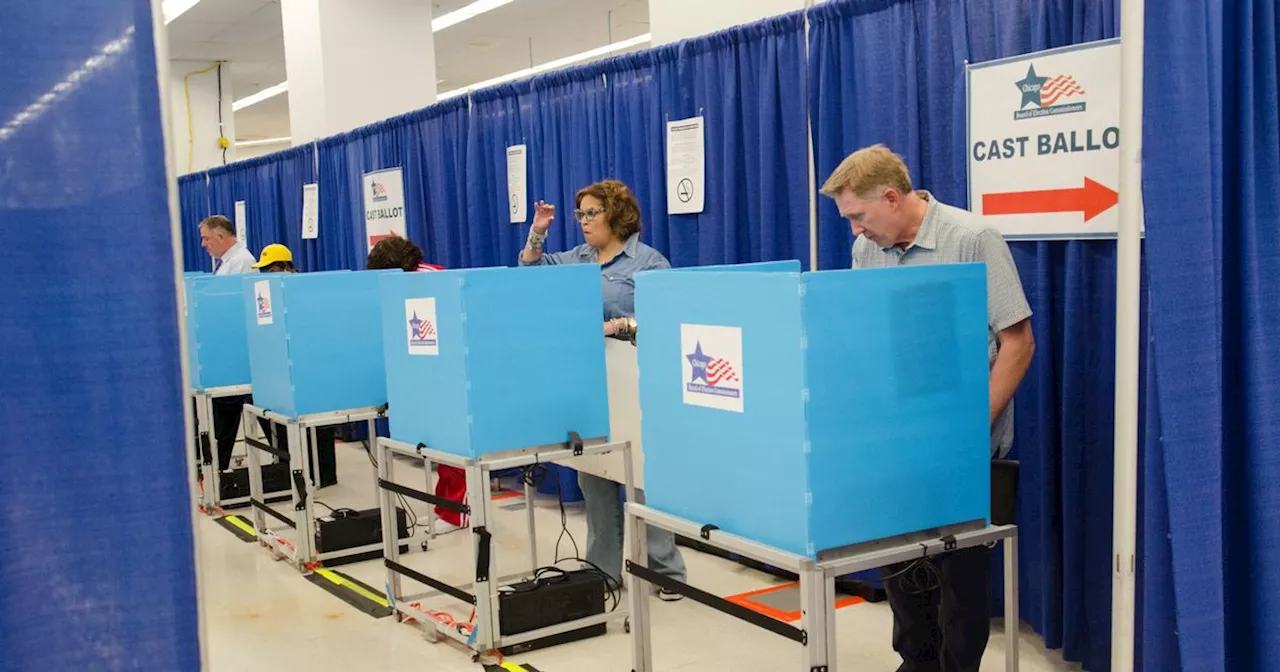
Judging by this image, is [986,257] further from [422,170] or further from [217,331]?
[422,170]

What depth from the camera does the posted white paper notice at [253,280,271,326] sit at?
14.9ft

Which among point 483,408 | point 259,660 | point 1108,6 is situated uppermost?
point 1108,6

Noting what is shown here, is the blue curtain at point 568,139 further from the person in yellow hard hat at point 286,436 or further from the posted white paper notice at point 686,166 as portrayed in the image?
the person in yellow hard hat at point 286,436

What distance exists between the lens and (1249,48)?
2193mm

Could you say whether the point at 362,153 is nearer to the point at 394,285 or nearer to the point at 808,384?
the point at 394,285

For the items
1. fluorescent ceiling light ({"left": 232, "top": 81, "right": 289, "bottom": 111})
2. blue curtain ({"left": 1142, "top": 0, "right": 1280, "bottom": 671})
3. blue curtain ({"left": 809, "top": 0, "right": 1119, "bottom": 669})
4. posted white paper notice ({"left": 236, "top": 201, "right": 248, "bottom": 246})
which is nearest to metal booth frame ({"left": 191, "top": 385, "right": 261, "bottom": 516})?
blue curtain ({"left": 809, "top": 0, "right": 1119, "bottom": 669})

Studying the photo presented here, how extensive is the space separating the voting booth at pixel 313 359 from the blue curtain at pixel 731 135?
47.6 inches

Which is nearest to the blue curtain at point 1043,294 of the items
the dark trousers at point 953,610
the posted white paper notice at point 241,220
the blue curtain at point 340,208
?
the dark trousers at point 953,610

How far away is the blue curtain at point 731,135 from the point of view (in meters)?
3.98

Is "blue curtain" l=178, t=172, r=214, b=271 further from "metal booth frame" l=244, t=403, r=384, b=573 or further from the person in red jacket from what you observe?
the person in red jacket

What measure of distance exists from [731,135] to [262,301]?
200 cm

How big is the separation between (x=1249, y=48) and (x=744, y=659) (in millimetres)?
2114

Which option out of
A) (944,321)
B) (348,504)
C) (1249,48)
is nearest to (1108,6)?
(1249,48)

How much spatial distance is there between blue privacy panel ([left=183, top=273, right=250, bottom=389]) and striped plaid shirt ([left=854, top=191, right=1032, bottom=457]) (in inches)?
155
